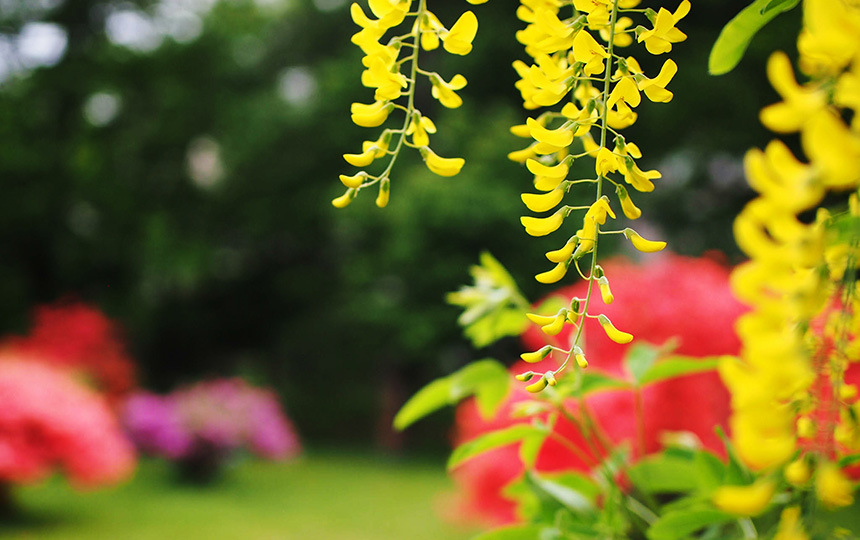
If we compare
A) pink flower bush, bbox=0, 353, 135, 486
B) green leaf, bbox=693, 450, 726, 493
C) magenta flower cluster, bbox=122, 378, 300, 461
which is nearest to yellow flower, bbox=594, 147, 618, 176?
green leaf, bbox=693, 450, 726, 493

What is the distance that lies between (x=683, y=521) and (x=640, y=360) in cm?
24

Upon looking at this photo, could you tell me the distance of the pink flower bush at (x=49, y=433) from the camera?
106 inches

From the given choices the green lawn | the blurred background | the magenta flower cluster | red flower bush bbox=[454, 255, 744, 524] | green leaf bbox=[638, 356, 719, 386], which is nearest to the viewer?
green leaf bbox=[638, 356, 719, 386]

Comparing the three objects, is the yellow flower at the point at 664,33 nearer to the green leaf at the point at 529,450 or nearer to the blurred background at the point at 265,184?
the green leaf at the point at 529,450

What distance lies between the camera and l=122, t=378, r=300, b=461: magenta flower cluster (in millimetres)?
4152

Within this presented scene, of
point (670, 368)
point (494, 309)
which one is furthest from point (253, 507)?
point (670, 368)

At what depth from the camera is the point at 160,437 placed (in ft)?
13.9

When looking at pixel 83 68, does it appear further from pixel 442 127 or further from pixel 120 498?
pixel 120 498

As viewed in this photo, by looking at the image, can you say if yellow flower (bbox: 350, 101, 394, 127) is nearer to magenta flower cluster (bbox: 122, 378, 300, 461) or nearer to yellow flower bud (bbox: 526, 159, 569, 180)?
yellow flower bud (bbox: 526, 159, 569, 180)

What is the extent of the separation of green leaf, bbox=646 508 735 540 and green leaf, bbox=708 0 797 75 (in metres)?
0.24

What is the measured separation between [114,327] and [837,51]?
5.30 metres

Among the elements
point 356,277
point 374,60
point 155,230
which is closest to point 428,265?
point 356,277

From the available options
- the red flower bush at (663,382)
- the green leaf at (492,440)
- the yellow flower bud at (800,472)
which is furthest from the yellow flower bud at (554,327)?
the red flower bush at (663,382)

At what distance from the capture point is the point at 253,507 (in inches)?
149
